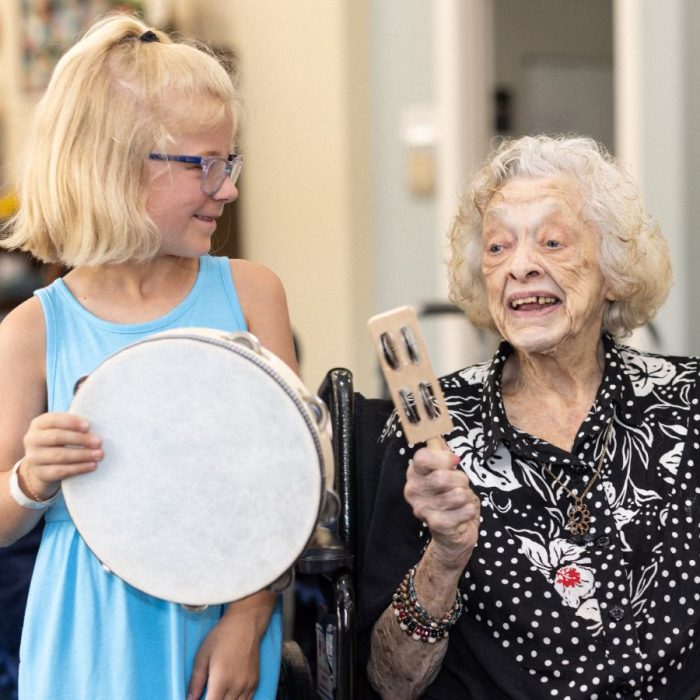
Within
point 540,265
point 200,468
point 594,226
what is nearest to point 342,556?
point 200,468

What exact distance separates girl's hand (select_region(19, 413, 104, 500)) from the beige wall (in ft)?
11.3

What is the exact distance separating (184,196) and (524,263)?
0.56m

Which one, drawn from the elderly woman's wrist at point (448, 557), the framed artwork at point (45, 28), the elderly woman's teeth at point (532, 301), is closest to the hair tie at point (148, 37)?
the elderly woman's teeth at point (532, 301)

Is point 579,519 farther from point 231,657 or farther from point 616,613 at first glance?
point 231,657

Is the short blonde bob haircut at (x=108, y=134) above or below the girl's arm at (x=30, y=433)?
Result: above

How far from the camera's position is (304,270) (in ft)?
17.3

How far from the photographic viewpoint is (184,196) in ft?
5.24

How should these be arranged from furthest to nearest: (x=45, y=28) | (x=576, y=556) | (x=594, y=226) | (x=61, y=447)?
(x=45, y=28), (x=594, y=226), (x=576, y=556), (x=61, y=447)

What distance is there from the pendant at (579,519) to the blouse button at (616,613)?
0.39ft

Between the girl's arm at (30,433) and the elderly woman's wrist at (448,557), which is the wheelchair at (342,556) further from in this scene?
the girl's arm at (30,433)

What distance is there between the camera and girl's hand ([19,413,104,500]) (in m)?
1.41

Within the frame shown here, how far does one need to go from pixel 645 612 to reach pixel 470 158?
2.99 meters

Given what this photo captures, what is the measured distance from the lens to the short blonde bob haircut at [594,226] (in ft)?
6.32

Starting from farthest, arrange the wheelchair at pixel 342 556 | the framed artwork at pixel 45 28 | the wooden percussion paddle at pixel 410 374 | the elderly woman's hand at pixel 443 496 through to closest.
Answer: the framed artwork at pixel 45 28 → the wheelchair at pixel 342 556 → the elderly woman's hand at pixel 443 496 → the wooden percussion paddle at pixel 410 374
